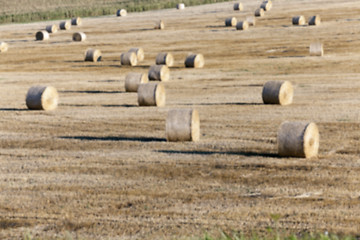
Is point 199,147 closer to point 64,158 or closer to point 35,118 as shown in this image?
point 64,158

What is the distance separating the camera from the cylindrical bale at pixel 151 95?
21250mm

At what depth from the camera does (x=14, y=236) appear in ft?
34.2

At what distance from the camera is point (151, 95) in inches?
838

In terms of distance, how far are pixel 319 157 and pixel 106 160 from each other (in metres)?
4.27

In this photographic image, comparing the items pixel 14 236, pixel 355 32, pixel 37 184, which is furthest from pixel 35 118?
pixel 355 32

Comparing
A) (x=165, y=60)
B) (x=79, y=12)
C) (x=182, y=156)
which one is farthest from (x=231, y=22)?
(x=79, y=12)

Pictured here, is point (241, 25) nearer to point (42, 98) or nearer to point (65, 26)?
point (65, 26)

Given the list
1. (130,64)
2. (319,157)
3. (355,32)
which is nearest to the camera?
(319,157)

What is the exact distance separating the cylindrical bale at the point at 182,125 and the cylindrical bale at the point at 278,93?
4.90 metres

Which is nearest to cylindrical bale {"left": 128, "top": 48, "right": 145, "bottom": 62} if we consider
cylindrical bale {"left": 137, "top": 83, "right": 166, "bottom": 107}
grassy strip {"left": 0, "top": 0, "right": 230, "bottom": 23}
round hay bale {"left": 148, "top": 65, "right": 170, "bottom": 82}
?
round hay bale {"left": 148, "top": 65, "right": 170, "bottom": 82}

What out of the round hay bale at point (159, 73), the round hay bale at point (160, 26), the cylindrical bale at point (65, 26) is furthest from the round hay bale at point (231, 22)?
the round hay bale at point (159, 73)

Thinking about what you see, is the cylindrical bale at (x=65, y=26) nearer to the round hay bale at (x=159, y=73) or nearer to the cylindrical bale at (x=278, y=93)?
the round hay bale at (x=159, y=73)

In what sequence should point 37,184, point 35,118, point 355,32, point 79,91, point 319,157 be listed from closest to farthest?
point 37,184 → point 319,157 → point 35,118 → point 79,91 → point 355,32

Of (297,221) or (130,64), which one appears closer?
(297,221)
